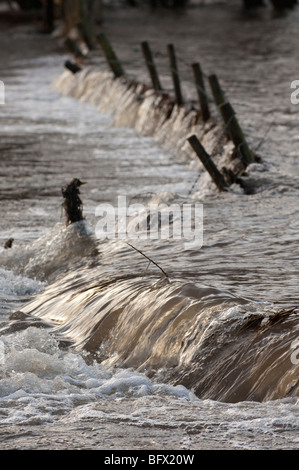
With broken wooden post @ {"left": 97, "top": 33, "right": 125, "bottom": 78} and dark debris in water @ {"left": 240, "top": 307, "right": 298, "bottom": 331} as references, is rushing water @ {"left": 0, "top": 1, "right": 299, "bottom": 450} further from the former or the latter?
broken wooden post @ {"left": 97, "top": 33, "right": 125, "bottom": 78}

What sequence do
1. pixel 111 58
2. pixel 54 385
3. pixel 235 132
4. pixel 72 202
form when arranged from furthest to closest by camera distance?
pixel 111 58, pixel 235 132, pixel 72 202, pixel 54 385

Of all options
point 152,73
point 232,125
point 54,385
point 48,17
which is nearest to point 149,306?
point 54,385

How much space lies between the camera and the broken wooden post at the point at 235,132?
12398 mm

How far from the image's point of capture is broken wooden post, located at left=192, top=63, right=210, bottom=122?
1562 cm

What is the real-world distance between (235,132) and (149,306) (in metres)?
5.60

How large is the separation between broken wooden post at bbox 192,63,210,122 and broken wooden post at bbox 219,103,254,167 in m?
2.96

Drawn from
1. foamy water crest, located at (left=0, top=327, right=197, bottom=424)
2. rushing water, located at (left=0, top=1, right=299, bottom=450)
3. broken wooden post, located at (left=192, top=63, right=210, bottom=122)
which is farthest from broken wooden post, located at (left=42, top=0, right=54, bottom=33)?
foamy water crest, located at (left=0, top=327, right=197, bottom=424)

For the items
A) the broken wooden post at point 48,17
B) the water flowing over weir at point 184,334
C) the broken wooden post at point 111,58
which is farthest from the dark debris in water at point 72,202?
the broken wooden post at point 48,17

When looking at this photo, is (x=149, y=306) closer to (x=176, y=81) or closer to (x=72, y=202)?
(x=72, y=202)

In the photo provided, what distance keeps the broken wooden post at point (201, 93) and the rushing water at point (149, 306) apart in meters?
0.61

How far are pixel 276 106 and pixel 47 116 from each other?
5701 millimetres

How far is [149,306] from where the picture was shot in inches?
297

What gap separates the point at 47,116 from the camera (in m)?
21.4
